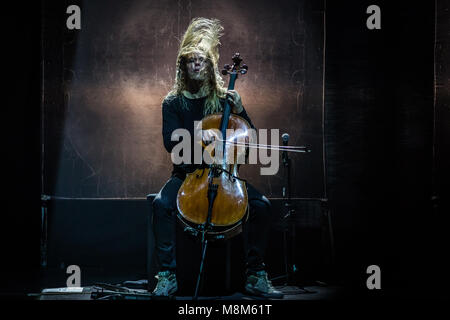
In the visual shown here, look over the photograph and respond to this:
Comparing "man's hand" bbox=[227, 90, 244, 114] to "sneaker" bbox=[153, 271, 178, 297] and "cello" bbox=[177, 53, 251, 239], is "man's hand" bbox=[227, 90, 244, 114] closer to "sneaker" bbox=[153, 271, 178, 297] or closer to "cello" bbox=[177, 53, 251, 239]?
"cello" bbox=[177, 53, 251, 239]

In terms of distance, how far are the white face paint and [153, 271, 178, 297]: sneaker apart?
4.72 feet

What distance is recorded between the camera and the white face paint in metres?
3.76

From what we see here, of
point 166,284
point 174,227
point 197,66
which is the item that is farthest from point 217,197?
point 197,66

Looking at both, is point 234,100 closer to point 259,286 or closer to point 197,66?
point 197,66


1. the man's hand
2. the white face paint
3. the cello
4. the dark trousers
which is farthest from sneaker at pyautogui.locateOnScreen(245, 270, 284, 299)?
the white face paint

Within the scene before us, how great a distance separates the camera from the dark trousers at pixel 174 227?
11.2 feet

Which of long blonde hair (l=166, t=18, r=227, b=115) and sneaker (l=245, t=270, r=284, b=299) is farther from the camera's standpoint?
long blonde hair (l=166, t=18, r=227, b=115)

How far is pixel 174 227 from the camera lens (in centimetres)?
346

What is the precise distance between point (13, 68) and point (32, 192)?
1157 millimetres

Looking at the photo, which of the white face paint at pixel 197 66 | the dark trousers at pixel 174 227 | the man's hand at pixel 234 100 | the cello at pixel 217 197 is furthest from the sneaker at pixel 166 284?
the white face paint at pixel 197 66

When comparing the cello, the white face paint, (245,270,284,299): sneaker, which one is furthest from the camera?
the white face paint

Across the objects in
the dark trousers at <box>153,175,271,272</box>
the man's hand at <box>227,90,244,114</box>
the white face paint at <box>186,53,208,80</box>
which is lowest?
the dark trousers at <box>153,175,271,272</box>

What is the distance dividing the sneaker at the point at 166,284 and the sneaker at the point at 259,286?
1.60ft

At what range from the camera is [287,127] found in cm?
470
